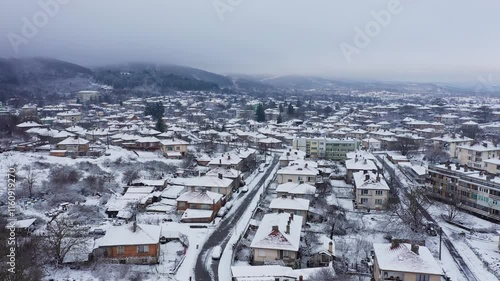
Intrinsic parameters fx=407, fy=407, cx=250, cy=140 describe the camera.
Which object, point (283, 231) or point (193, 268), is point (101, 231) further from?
point (283, 231)

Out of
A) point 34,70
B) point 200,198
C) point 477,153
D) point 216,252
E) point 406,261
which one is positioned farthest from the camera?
point 34,70

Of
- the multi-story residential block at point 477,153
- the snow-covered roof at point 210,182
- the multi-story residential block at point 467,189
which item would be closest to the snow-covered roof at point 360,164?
the multi-story residential block at point 467,189

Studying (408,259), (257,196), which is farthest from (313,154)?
(408,259)

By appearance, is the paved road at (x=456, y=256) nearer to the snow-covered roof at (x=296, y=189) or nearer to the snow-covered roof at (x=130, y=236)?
the snow-covered roof at (x=296, y=189)

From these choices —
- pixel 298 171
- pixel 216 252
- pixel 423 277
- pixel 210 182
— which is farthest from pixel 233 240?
pixel 298 171

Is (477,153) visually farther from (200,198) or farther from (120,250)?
(120,250)

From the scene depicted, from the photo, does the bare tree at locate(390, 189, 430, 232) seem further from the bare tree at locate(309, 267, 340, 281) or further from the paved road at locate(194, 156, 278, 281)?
the paved road at locate(194, 156, 278, 281)

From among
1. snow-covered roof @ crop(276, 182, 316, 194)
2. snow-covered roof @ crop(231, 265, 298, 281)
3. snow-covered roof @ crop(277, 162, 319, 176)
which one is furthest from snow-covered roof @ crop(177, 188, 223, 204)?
snow-covered roof @ crop(231, 265, 298, 281)
